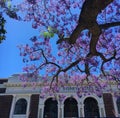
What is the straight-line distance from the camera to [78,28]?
8.05 meters

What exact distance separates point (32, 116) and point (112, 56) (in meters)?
12.7

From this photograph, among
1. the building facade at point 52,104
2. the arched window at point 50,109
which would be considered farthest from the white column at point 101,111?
the arched window at point 50,109

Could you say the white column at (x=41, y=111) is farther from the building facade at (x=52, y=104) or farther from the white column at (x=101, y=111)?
the white column at (x=101, y=111)

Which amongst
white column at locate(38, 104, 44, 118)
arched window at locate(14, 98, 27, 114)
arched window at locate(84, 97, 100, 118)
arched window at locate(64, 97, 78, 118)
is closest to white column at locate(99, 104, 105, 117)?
arched window at locate(84, 97, 100, 118)

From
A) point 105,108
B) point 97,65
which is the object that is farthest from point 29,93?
point 97,65

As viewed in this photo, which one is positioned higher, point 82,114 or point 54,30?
point 54,30

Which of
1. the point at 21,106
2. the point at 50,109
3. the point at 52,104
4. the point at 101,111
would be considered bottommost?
the point at 101,111

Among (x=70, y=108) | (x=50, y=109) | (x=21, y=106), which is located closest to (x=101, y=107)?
(x=70, y=108)

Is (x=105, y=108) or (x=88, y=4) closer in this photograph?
(x=88, y=4)

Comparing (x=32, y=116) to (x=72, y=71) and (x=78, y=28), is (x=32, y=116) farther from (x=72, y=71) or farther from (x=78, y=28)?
(x=78, y=28)

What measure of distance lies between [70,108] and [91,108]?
89.6 inches

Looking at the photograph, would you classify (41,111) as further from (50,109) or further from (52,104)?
(52,104)

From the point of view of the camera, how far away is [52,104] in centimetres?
2341

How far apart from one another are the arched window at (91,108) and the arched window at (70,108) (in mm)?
1092
